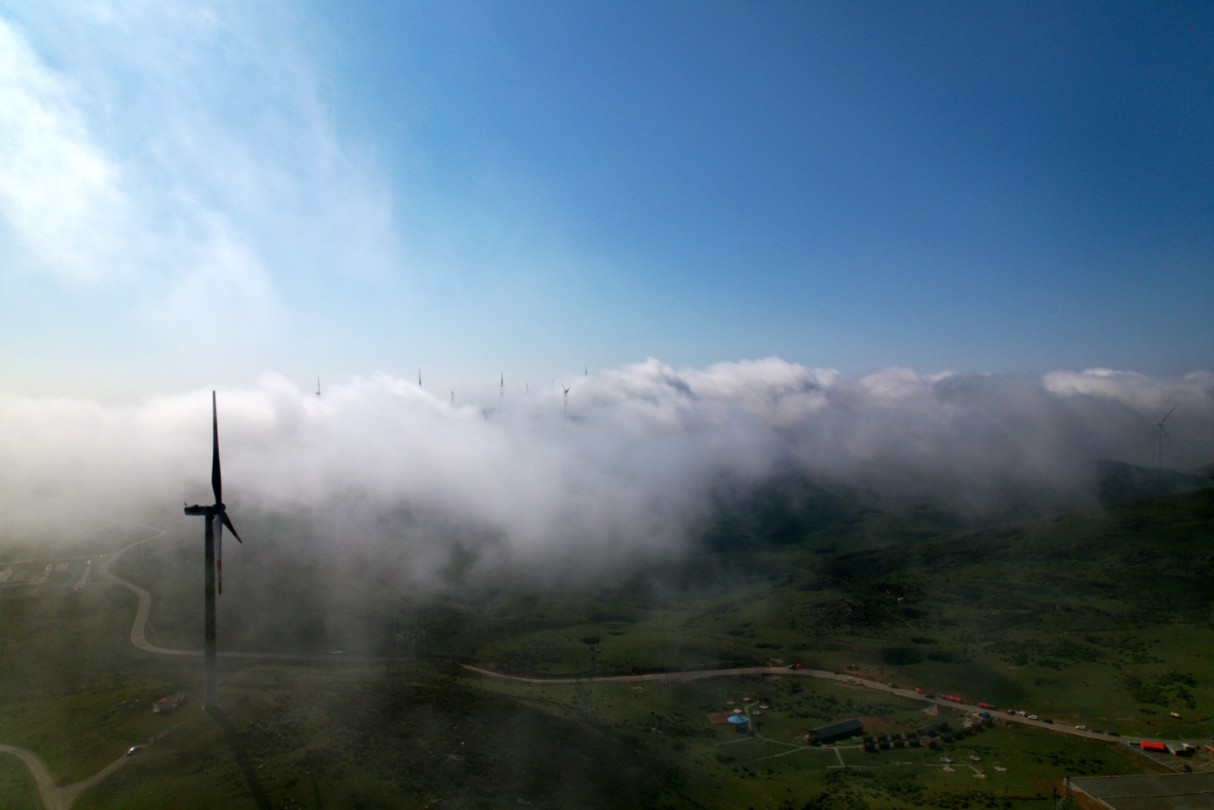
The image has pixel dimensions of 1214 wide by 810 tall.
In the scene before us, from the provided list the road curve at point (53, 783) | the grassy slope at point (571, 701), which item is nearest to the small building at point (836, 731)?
the grassy slope at point (571, 701)

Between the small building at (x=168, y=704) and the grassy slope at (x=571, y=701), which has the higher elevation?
the small building at (x=168, y=704)

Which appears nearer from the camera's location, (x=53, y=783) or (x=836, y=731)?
(x=53, y=783)

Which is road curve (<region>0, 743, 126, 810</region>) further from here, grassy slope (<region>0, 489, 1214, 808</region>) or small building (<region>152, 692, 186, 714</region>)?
small building (<region>152, 692, 186, 714</region>)

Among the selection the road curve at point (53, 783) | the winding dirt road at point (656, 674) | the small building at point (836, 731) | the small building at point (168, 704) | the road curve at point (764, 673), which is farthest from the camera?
the road curve at point (764, 673)

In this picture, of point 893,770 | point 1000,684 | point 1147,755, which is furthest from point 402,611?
point 1147,755

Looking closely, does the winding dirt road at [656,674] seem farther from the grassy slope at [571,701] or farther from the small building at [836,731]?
the small building at [836,731]

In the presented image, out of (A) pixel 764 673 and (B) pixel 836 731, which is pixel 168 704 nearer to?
(B) pixel 836 731

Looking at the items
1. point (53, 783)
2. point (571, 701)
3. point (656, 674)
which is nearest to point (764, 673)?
Answer: point (656, 674)

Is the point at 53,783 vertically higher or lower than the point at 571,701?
higher

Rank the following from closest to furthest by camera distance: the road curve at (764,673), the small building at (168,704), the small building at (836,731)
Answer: the small building at (168,704) < the small building at (836,731) < the road curve at (764,673)
